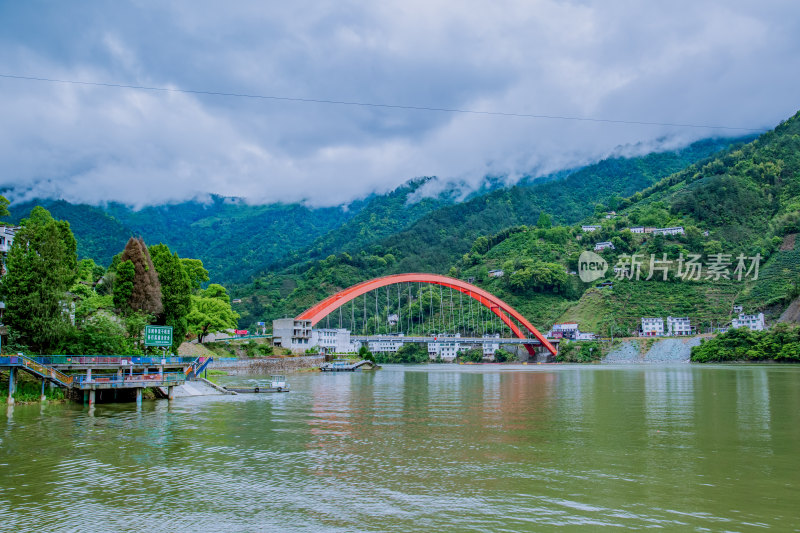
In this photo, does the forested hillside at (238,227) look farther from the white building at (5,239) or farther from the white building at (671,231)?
the white building at (5,239)

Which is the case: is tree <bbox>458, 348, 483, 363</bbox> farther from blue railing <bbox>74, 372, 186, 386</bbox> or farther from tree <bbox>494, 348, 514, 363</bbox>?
blue railing <bbox>74, 372, 186, 386</bbox>

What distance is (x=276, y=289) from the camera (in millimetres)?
96375

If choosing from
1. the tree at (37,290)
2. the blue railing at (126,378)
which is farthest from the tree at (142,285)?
the blue railing at (126,378)

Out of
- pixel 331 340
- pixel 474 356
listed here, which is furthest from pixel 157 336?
pixel 474 356

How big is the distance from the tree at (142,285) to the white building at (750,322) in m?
54.1

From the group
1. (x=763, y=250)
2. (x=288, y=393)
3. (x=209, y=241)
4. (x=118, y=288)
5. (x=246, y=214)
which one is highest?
(x=246, y=214)

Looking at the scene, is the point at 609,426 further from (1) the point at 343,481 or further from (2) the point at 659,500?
(1) the point at 343,481

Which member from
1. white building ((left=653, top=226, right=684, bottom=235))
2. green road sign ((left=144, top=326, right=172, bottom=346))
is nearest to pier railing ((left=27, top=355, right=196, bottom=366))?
green road sign ((left=144, top=326, right=172, bottom=346))

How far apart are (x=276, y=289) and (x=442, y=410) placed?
78.4 m

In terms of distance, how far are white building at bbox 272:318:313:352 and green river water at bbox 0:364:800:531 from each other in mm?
34541

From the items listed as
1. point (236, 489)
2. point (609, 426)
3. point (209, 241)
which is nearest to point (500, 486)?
point (236, 489)

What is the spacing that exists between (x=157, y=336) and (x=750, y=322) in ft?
194

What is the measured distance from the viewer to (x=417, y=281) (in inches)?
2672

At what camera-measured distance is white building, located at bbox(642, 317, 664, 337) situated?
68850mm
